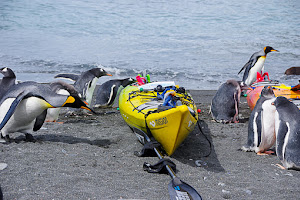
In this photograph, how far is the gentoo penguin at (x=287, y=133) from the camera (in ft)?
11.4

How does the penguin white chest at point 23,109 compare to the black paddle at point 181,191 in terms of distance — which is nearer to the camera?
the black paddle at point 181,191

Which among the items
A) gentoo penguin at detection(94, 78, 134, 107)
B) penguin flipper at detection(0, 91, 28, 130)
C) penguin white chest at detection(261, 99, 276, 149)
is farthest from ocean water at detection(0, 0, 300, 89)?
penguin flipper at detection(0, 91, 28, 130)

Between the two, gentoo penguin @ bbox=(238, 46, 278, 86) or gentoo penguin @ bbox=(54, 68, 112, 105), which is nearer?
gentoo penguin @ bbox=(54, 68, 112, 105)

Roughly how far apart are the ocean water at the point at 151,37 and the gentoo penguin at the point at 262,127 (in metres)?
5.75

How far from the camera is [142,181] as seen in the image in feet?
10.1

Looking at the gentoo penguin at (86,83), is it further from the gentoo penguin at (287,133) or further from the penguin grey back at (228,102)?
the gentoo penguin at (287,133)

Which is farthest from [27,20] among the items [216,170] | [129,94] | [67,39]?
[216,170]

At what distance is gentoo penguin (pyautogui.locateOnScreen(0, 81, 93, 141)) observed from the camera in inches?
148

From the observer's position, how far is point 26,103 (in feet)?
12.6

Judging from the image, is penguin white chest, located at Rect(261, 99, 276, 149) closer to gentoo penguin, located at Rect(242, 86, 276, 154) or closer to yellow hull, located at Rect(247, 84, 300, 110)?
gentoo penguin, located at Rect(242, 86, 276, 154)

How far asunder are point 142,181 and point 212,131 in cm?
222

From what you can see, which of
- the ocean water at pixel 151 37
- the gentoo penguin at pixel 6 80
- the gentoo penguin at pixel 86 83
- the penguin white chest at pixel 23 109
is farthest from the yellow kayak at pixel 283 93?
the ocean water at pixel 151 37

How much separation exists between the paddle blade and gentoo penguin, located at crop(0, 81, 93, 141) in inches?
58.4

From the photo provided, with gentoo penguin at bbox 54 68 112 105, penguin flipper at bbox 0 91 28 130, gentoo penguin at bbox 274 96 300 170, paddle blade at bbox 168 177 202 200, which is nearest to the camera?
paddle blade at bbox 168 177 202 200
